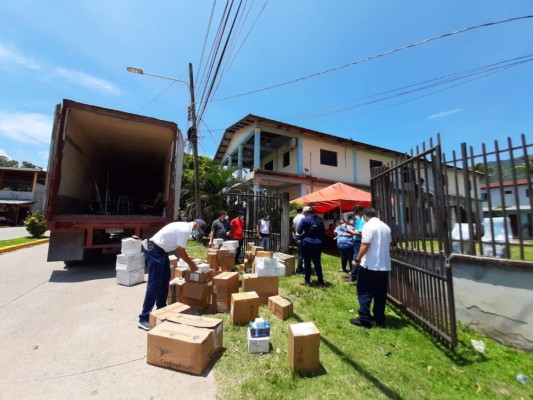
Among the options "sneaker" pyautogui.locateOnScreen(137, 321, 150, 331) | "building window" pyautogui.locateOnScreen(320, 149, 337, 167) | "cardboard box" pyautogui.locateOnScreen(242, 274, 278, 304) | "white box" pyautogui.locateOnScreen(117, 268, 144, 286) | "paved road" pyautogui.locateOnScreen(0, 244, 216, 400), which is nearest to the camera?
"paved road" pyautogui.locateOnScreen(0, 244, 216, 400)

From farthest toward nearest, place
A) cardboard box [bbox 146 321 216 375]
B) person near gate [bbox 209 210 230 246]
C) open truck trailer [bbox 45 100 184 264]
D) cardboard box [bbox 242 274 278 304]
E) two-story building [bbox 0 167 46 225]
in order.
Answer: two-story building [bbox 0 167 46 225], person near gate [bbox 209 210 230 246], open truck trailer [bbox 45 100 184 264], cardboard box [bbox 242 274 278 304], cardboard box [bbox 146 321 216 375]

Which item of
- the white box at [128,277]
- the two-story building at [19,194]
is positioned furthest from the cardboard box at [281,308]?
the two-story building at [19,194]

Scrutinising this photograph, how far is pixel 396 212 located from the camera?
451 cm

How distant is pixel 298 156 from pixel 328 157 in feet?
8.17

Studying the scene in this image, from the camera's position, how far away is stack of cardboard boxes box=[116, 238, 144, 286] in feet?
17.9

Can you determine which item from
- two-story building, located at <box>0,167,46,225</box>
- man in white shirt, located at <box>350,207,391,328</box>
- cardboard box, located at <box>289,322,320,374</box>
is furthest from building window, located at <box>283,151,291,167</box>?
two-story building, located at <box>0,167,46,225</box>

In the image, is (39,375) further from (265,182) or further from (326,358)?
(265,182)

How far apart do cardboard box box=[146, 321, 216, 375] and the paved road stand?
8 centimetres

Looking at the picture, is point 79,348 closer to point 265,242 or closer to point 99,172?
point 265,242

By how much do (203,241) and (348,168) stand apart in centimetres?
1109

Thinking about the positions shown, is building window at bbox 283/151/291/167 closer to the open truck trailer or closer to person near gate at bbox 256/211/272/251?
the open truck trailer

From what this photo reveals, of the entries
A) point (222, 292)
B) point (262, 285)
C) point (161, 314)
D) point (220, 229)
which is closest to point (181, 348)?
point (161, 314)

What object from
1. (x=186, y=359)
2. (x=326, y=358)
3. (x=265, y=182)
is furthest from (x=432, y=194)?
(x=265, y=182)

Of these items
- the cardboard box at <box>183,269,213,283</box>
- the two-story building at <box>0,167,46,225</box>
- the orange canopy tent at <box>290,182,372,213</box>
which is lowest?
the cardboard box at <box>183,269,213,283</box>
